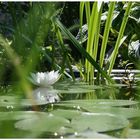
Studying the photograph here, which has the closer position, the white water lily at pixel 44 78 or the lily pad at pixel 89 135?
the lily pad at pixel 89 135

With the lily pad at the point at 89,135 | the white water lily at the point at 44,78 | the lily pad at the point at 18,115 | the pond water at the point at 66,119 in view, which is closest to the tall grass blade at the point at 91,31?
the white water lily at the point at 44,78

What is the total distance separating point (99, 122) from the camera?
67 cm

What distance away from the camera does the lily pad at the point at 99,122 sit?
636mm

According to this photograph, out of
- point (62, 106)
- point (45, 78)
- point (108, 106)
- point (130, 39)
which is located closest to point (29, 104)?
point (62, 106)

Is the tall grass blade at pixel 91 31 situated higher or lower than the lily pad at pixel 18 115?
higher

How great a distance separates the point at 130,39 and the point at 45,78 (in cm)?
90

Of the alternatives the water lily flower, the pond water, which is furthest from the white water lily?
the pond water

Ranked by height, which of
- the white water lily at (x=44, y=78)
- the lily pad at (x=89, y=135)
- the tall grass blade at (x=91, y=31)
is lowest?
the lily pad at (x=89, y=135)

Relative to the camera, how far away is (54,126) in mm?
643

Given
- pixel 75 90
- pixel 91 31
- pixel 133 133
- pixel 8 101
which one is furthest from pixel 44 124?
pixel 91 31

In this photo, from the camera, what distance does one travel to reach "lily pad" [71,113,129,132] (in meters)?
0.64

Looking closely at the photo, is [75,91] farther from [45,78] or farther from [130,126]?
[130,126]

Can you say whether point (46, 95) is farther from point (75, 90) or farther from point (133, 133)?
point (133, 133)

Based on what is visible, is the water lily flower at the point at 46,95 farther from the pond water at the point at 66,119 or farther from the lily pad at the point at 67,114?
the lily pad at the point at 67,114
